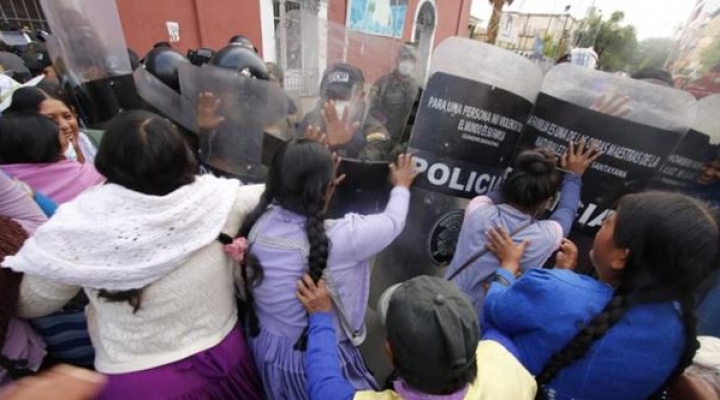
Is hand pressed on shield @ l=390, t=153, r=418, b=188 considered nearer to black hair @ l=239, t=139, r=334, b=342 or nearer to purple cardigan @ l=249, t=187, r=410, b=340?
purple cardigan @ l=249, t=187, r=410, b=340

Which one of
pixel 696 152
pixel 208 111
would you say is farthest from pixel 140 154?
pixel 696 152

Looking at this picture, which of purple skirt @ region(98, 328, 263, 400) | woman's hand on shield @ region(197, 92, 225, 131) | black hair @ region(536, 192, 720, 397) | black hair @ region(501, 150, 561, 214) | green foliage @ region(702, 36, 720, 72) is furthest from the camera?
green foliage @ region(702, 36, 720, 72)

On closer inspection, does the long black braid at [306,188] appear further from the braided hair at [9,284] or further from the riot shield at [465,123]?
the riot shield at [465,123]

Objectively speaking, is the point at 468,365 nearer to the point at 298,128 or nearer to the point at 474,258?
the point at 474,258

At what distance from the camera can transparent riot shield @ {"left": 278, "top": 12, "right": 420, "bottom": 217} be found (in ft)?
5.62

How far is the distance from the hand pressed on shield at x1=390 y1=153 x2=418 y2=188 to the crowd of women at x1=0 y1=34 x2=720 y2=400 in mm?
89

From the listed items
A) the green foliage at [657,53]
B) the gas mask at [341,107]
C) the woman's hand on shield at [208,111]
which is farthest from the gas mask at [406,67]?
the green foliage at [657,53]

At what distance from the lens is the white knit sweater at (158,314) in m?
0.97

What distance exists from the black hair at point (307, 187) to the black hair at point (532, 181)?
800 millimetres

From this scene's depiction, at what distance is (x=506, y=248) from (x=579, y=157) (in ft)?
1.87

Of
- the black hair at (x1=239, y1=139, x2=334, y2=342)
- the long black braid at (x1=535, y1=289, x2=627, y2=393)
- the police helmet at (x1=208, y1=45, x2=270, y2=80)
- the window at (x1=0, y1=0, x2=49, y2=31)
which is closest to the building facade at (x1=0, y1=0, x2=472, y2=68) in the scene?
the window at (x1=0, y1=0, x2=49, y2=31)

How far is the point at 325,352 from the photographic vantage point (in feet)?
3.30

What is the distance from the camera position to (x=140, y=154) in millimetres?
901

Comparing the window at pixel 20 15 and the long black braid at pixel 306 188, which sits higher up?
the window at pixel 20 15
